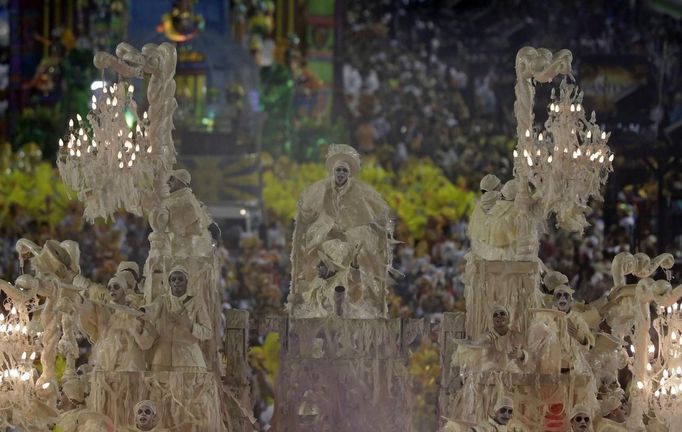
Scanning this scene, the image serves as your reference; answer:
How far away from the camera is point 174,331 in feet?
81.4

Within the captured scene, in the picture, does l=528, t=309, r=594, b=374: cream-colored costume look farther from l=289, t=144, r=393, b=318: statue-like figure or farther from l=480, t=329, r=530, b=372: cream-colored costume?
l=289, t=144, r=393, b=318: statue-like figure

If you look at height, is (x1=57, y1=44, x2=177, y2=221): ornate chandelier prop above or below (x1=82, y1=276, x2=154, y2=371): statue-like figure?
above

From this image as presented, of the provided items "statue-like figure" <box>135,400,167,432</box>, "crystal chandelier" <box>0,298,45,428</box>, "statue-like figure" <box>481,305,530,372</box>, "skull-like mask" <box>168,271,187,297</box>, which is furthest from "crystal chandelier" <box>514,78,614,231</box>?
"crystal chandelier" <box>0,298,45,428</box>

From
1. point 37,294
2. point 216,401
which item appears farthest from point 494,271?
point 37,294

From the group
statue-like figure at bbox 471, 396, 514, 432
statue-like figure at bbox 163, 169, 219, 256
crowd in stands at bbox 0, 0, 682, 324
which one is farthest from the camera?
crowd in stands at bbox 0, 0, 682, 324

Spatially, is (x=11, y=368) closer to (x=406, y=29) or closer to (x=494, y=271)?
(x=494, y=271)

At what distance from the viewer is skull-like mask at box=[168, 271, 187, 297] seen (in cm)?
2459

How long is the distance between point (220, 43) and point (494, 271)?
36.3 ft

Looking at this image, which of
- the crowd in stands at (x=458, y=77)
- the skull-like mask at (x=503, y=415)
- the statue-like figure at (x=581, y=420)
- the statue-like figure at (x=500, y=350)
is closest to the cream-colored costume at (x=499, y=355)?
the statue-like figure at (x=500, y=350)

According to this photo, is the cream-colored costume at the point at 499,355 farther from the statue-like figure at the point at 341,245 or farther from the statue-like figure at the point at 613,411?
the statue-like figure at the point at 341,245

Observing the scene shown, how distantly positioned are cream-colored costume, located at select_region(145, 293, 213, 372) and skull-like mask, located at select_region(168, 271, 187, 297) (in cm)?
9

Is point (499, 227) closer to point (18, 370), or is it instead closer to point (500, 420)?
point (500, 420)

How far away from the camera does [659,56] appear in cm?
3541

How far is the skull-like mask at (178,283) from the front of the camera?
24.6 meters
